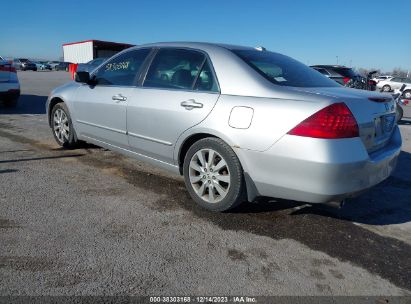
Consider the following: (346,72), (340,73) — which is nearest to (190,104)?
(340,73)

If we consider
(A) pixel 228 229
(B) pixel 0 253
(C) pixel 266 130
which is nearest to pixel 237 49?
(C) pixel 266 130

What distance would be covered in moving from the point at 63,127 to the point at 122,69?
1576 mm

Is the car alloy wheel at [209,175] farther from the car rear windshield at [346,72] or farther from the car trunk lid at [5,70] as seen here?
the car rear windshield at [346,72]

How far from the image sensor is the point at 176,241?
2939mm

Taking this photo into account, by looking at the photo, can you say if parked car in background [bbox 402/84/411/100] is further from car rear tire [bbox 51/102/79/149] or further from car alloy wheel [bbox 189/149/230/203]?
car alloy wheel [bbox 189/149/230/203]

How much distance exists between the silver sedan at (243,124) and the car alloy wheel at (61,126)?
1.03 m

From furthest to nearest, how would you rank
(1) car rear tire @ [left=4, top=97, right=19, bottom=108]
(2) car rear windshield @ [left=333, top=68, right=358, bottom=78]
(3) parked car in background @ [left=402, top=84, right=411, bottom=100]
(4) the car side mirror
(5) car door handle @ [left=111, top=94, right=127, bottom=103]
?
(3) parked car in background @ [left=402, top=84, right=411, bottom=100], (2) car rear windshield @ [left=333, top=68, right=358, bottom=78], (1) car rear tire @ [left=4, top=97, right=19, bottom=108], (4) the car side mirror, (5) car door handle @ [left=111, top=94, right=127, bottom=103]

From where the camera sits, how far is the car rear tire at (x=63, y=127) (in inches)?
208

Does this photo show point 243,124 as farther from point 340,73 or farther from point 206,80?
point 340,73

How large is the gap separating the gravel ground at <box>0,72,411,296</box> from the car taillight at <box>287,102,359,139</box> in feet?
2.99

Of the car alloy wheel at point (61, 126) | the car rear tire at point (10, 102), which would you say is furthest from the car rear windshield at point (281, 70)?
the car rear tire at point (10, 102)

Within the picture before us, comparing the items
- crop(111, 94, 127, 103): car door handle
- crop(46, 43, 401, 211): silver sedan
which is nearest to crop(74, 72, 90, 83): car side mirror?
crop(46, 43, 401, 211): silver sedan

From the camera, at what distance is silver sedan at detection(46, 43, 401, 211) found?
2.82 metres

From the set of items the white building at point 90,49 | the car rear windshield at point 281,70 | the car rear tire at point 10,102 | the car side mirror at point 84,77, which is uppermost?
the white building at point 90,49
